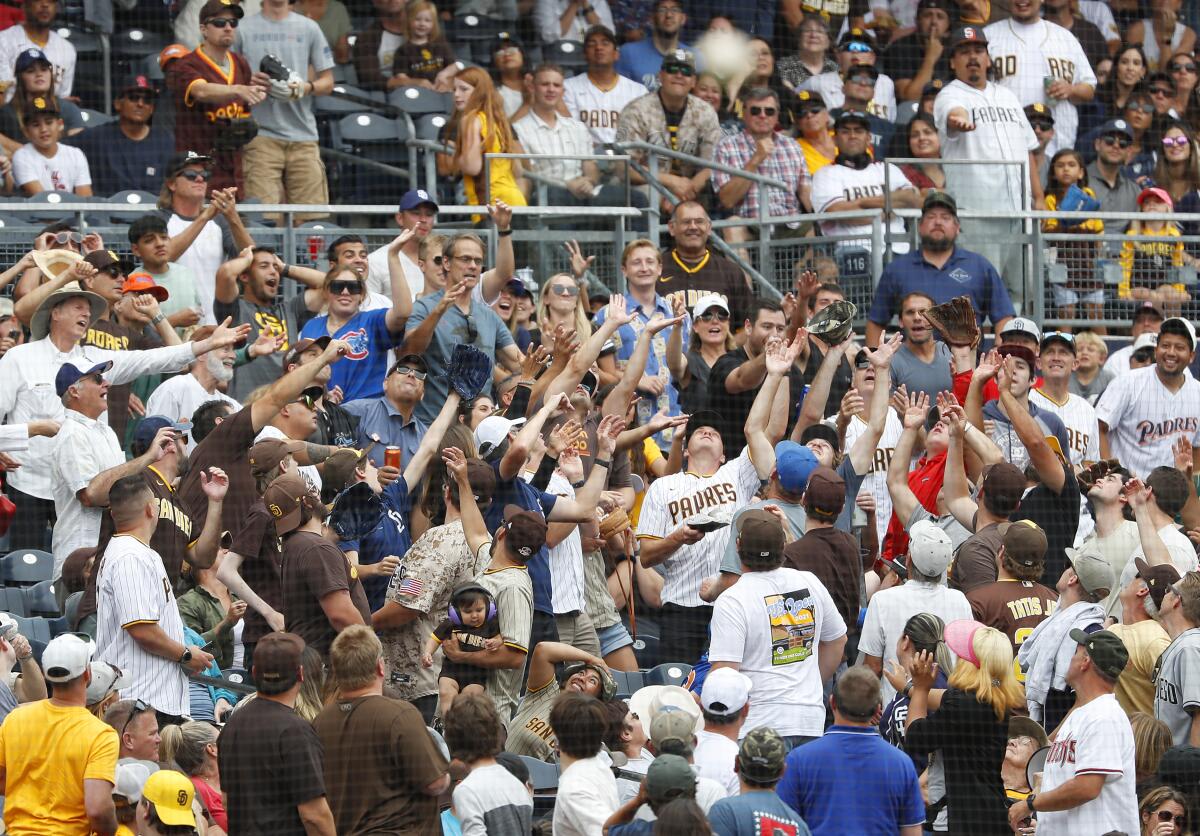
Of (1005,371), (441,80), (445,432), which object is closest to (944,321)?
(1005,371)

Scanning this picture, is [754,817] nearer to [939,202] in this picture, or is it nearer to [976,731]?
[976,731]

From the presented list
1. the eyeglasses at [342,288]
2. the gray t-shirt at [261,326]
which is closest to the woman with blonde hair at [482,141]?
the gray t-shirt at [261,326]

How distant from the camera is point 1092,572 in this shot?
7.41 metres

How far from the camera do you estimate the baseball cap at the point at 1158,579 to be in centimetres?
750

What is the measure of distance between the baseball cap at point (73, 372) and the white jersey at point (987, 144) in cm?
607

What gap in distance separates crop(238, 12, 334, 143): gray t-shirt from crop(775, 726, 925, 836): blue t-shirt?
22.0ft

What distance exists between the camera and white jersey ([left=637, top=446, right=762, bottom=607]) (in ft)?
29.0

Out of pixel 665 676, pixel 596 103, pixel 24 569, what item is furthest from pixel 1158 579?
pixel 596 103

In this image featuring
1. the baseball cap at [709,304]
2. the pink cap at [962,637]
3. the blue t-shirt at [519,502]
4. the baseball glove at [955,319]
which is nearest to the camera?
the pink cap at [962,637]

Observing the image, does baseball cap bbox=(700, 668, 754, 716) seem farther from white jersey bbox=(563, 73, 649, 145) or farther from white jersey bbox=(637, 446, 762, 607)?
white jersey bbox=(563, 73, 649, 145)

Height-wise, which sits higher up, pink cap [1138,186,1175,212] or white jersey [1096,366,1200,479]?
pink cap [1138,186,1175,212]

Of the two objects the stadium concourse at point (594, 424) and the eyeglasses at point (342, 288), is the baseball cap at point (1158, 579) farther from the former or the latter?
the eyeglasses at point (342, 288)

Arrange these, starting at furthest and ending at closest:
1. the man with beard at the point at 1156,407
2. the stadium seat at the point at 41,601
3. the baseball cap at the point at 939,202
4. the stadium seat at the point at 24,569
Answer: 1. the baseball cap at the point at 939,202
2. the man with beard at the point at 1156,407
3. the stadium seat at the point at 24,569
4. the stadium seat at the point at 41,601

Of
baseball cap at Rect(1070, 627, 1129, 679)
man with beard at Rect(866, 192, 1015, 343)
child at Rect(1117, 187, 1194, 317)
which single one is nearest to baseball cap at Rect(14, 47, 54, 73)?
man with beard at Rect(866, 192, 1015, 343)
